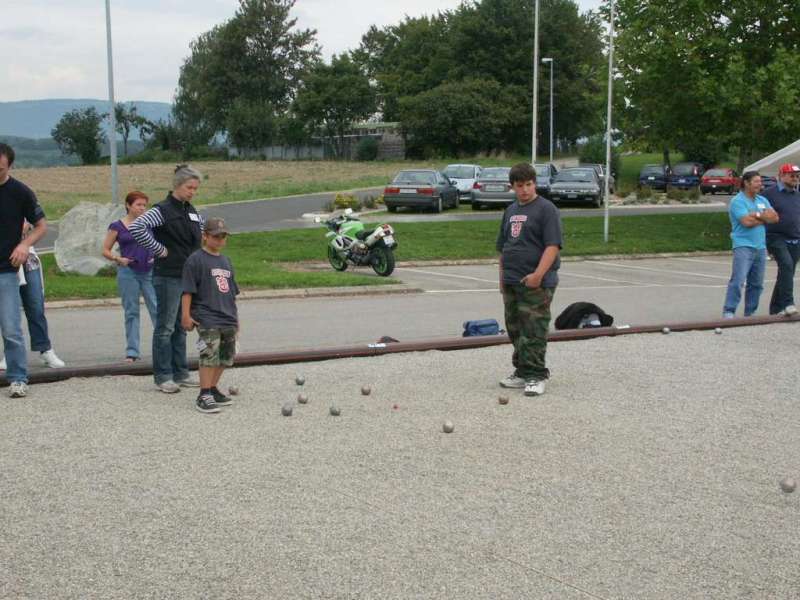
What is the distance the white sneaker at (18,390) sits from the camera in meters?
8.09

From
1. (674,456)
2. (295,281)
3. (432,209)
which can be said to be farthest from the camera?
(432,209)

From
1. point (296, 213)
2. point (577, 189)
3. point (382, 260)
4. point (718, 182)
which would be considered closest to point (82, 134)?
point (718, 182)

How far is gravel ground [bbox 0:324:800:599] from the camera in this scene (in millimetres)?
4551

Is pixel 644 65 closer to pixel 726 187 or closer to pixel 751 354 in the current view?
pixel 751 354

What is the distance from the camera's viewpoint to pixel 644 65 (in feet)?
90.3

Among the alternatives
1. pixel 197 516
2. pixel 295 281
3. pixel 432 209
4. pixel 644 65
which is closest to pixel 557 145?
pixel 432 209

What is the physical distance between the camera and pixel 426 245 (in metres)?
24.1

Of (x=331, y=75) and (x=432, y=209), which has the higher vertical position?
(x=331, y=75)

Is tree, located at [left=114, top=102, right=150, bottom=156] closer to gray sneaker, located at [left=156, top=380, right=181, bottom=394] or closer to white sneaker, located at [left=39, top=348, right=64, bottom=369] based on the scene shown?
white sneaker, located at [left=39, top=348, right=64, bottom=369]

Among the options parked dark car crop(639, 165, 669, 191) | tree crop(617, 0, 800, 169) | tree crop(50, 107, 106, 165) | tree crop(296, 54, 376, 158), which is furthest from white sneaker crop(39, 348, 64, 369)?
tree crop(50, 107, 106, 165)

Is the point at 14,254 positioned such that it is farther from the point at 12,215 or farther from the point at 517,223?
the point at 517,223

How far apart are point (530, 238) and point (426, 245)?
15.9 metres

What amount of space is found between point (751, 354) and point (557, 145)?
79136mm

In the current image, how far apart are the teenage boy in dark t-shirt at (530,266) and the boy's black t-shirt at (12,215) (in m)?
3.84
